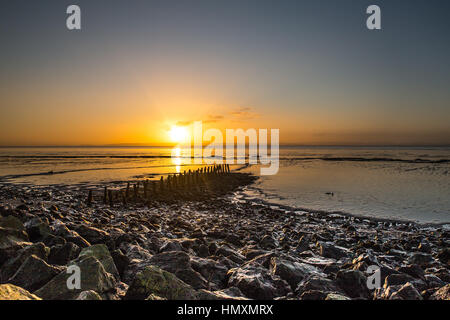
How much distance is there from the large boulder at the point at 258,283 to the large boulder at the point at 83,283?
2.26 metres

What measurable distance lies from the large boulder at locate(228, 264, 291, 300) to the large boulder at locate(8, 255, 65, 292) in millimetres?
3249

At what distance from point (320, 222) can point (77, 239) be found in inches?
440

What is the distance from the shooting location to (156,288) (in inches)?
153

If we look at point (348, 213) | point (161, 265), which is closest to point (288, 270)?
point (161, 265)

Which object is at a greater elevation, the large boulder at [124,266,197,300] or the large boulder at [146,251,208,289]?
the large boulder at [124,266,197,300]

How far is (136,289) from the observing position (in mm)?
3869

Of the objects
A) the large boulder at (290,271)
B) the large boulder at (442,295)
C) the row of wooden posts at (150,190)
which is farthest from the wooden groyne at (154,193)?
the large boulder at (442,295)

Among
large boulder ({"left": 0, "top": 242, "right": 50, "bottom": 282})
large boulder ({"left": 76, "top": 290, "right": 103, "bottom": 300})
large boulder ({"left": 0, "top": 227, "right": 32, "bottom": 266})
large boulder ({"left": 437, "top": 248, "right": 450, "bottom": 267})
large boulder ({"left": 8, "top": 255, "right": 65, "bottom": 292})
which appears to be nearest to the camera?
large boulder ({"left": 76, "top": 290, "right": 103, "bottom": 300})

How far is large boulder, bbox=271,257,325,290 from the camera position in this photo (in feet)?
16.8

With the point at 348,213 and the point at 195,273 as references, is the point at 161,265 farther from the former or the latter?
the point at 348,213

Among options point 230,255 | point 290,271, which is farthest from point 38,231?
point 290,271

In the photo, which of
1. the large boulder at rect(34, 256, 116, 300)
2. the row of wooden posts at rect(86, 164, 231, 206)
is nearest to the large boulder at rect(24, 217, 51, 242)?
the large boulder at rect(34, 256, 116, 300)

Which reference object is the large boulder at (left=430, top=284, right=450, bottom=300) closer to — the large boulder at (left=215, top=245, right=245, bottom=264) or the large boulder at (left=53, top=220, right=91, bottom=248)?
the large boulder at (left=215, top=245, right=245, bottom=264)
